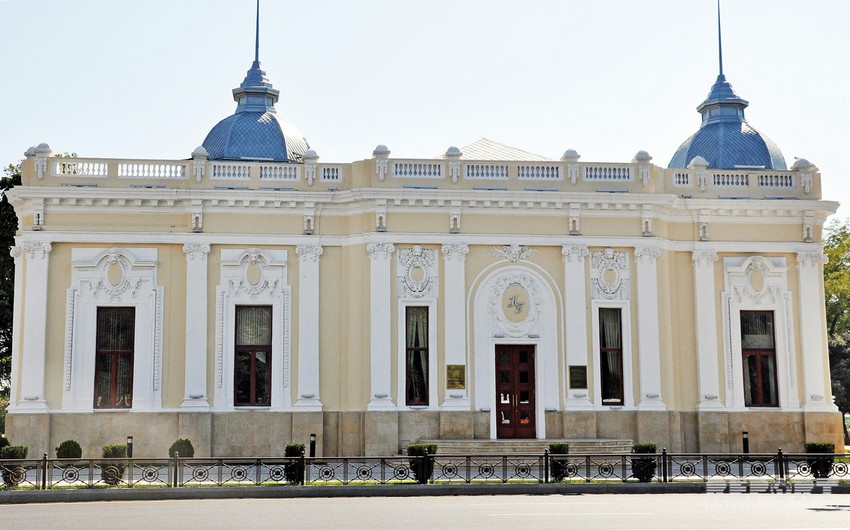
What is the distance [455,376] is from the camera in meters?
29.9

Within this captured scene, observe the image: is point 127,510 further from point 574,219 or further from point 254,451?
point 574,219

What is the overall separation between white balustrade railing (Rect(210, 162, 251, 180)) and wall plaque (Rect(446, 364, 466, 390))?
28.1ft

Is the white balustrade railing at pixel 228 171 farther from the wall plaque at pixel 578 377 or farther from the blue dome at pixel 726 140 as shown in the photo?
the blue dome at pixel 726 140

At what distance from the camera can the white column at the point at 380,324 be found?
29531mm

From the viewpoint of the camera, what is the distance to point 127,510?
18.1 m

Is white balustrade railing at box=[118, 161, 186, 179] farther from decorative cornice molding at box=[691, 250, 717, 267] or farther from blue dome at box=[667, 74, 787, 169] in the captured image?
blue dome at box=[667, 74, 787, 169]

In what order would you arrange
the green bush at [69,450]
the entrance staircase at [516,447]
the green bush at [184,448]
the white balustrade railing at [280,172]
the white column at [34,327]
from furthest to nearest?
the white balustrade railing at [280,172], the white column at [34,327], the entrance staircase at [516,447], the green bush at [184,448], the green bush at [69,450]

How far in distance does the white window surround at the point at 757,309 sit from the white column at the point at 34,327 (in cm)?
2080

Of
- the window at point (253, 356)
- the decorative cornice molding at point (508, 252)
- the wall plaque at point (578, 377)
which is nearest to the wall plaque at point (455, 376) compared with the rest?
the wall plaque at point (578, 377)

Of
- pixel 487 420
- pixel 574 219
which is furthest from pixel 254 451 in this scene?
pixel 574 219

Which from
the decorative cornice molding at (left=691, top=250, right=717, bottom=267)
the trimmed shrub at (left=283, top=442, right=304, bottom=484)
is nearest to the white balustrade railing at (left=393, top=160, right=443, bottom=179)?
the decorative cornice molding at (left=691, top=250, right=717, bottom=267)

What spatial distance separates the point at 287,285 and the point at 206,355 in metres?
3.19

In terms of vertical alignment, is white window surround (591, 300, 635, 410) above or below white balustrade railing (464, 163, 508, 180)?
below

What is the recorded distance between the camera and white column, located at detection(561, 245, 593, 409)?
3030 cm
